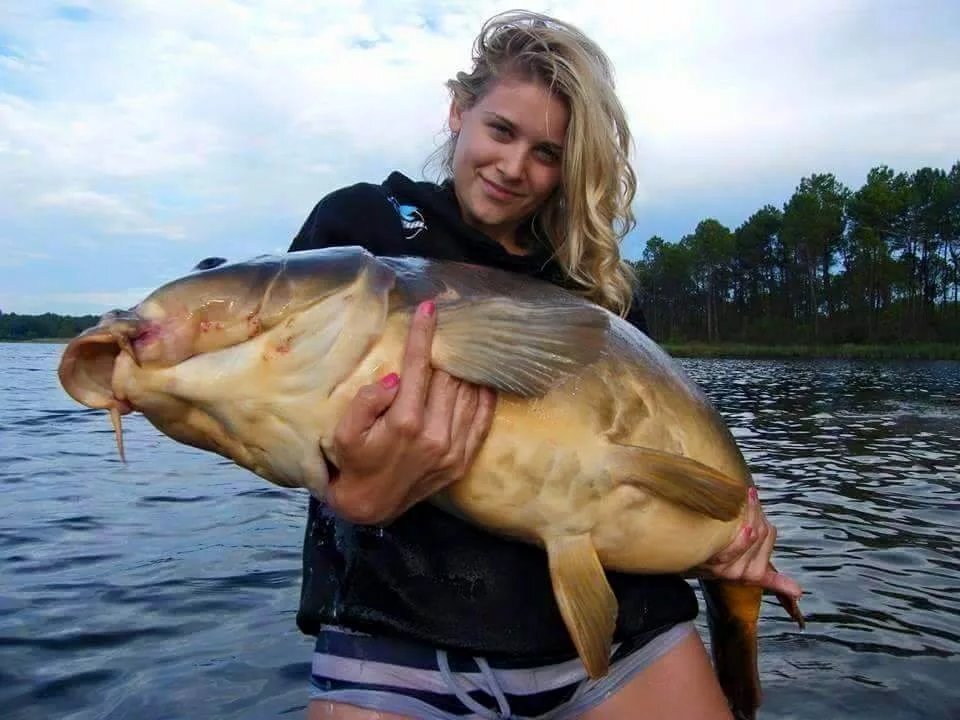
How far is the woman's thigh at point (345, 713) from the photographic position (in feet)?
7.89

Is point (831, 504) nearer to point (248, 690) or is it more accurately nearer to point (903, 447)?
point (903, 447)

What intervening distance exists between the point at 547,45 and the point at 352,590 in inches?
76.0

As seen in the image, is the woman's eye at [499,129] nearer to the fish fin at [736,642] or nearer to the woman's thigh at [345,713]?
the fish fin at [736,642]

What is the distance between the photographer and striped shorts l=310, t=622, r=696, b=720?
246 centimetres

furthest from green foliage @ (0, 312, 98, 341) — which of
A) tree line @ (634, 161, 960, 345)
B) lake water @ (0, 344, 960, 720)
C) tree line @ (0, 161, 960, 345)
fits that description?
lake water @ (0, 344, 960, 720)

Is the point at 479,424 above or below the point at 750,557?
above

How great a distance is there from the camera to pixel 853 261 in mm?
61281

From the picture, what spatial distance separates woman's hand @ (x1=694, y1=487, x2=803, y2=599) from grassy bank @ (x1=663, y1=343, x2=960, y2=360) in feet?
155

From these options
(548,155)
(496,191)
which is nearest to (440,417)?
(496,191)

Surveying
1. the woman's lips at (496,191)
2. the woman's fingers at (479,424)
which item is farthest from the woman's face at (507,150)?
the woman's fingers at (479,424)

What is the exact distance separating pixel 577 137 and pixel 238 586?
3.87m

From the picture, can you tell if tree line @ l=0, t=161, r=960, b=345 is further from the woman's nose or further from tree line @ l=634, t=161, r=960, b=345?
the woman's nose

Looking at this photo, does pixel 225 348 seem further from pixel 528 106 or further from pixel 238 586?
pixel 238 586

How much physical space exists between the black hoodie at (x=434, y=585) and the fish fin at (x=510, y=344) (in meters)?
0.63
